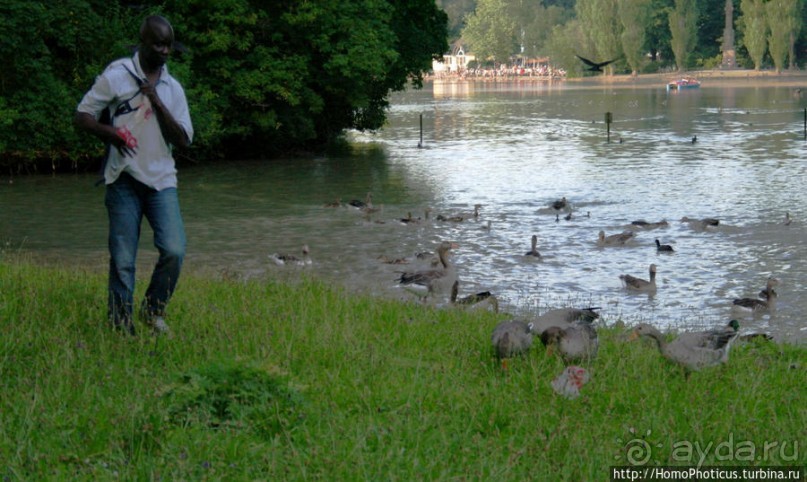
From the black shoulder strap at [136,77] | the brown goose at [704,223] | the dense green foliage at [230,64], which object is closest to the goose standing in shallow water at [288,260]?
the brown goose at [704,223]

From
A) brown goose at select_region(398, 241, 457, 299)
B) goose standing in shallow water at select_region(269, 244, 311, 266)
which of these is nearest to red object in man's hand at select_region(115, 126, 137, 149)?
brown goose at select_region(398, 241, 457, 299)

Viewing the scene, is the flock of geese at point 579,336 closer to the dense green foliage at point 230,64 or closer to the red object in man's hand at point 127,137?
the red object in man's hand at point 127,137


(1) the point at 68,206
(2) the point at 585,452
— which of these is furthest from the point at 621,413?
(1) the point at 68,206

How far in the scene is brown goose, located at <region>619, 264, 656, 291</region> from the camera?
53.6 feet

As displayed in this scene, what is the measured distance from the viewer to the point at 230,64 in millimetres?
35156

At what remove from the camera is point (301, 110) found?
3816cm

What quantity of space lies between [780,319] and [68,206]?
737 inches

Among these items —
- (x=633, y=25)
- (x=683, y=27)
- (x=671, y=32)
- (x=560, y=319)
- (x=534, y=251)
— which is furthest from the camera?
(x=671, y=32)

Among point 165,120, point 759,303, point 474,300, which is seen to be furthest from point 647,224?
point 165,120

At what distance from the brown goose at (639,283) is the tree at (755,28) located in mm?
102528

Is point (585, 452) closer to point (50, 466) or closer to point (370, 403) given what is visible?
point (370, 403)

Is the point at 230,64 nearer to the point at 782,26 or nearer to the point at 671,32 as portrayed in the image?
the point at 782,26

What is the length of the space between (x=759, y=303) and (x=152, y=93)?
9.71 meters

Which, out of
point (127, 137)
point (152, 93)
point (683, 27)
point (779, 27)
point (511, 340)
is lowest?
point (511, 340)
